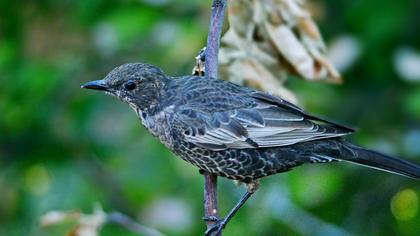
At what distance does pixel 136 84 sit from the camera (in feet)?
15.4

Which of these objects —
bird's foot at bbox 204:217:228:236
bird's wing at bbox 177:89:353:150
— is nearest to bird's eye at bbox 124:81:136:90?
bird's wing at bbox 177:89:353:150

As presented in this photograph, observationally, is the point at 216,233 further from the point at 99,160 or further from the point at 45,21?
the point at 45,21

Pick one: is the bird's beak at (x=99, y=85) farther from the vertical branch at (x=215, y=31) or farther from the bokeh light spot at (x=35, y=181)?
the bokeh light spot at (x=35, y=181)

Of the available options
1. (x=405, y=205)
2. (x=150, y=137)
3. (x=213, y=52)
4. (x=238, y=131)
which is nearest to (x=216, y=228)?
(x=238, y=131)

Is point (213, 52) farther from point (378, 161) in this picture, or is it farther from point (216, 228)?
point (378, 161)

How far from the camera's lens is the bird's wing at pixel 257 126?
455 cm

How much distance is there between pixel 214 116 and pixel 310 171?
174cm

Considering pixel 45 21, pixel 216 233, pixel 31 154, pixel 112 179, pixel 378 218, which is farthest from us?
pixel 45 21

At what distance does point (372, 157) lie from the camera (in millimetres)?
4539

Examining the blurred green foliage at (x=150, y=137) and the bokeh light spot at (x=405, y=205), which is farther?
the blurred green foliage at (x=150, y=137)

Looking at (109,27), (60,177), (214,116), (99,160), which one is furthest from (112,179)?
(214,116)

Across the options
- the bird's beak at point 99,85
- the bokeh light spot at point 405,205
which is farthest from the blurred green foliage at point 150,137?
the bird's beak at point 99,85

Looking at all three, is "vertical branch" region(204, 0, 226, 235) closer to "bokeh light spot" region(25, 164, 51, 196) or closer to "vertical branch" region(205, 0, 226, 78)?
"vertical branch" region(205, 0, 226, 78)

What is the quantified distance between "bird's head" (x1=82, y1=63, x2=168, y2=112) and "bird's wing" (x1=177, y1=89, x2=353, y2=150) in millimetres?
196
